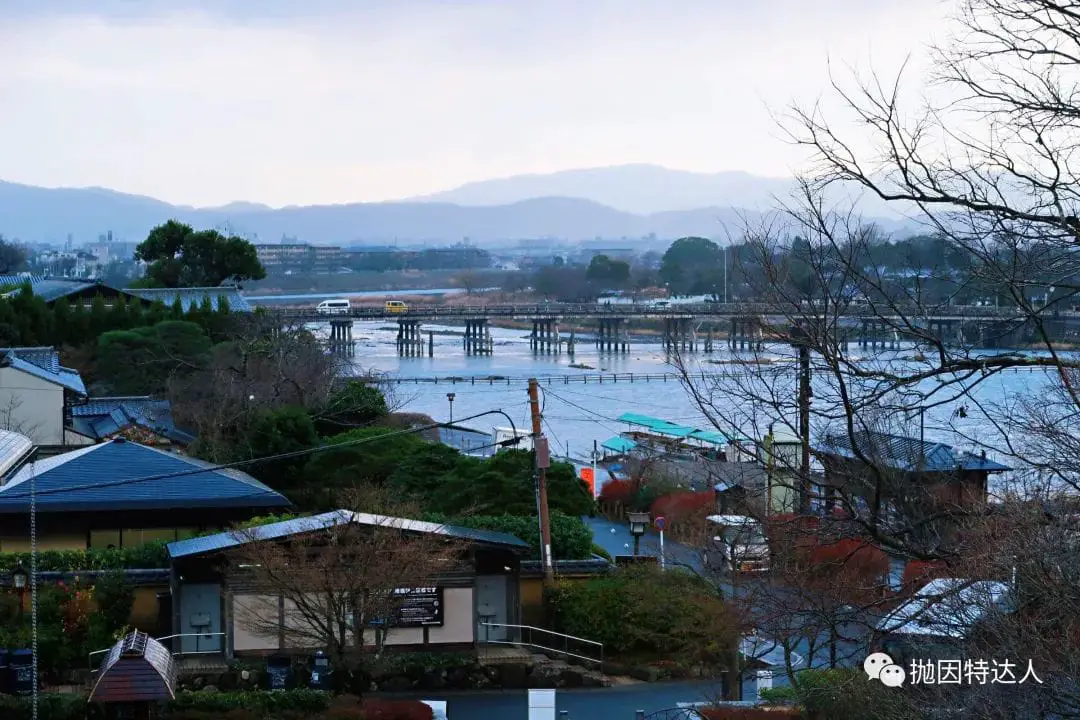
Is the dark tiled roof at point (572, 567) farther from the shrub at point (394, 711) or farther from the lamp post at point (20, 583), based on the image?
the lamp post at point (20, 583)

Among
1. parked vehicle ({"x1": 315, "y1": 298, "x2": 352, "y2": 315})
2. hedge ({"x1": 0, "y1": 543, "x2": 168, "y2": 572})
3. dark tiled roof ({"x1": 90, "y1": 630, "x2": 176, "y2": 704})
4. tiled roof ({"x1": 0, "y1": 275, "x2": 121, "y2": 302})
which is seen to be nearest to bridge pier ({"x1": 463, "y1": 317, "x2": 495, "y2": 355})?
parked vehicle ({"x1": 315, "y1": 298, "x2": 352, "y2": 315})

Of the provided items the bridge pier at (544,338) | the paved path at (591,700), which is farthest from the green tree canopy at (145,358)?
the bridge pier at (544,338)

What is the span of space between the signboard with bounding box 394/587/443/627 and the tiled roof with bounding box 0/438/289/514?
272 centimetres

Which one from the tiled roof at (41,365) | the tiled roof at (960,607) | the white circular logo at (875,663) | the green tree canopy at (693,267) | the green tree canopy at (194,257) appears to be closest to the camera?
the tiled roof at (960,607)

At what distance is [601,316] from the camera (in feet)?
176

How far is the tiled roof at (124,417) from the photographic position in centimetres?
1850

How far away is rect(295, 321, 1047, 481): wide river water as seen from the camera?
27938mm

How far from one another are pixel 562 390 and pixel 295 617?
92.4 ft

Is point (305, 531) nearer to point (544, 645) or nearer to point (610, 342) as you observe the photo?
point (544, 645)

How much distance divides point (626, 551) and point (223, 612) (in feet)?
19.0

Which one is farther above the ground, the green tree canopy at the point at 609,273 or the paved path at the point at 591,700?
the green tree canopy at the point at 609,273

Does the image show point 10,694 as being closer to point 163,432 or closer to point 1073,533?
point 1073,533

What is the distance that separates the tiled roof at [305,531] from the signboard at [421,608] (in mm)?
451

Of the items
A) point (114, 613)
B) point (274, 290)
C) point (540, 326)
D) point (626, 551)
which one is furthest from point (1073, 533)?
point (274, 290)
